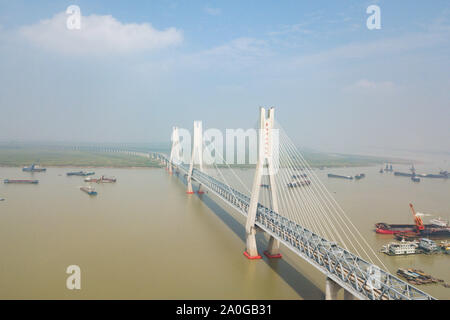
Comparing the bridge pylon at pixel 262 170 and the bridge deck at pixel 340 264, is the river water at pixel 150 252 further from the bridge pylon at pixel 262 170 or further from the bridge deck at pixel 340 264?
the bridge deck at pixel 340 264

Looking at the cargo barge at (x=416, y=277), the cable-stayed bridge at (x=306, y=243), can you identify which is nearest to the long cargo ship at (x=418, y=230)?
the cable-stayed bridge at (x=306, y=243)

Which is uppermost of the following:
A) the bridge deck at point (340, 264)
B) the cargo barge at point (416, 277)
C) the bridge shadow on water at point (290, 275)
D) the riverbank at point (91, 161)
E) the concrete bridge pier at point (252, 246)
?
the riverbank at point (91, 161)

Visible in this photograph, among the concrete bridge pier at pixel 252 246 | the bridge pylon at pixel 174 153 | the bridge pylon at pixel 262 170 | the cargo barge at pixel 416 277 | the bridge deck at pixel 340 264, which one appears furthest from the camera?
the bridge pylon at pixel 174 153

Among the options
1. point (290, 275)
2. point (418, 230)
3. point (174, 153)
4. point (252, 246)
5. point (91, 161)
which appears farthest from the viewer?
point (91, 161)

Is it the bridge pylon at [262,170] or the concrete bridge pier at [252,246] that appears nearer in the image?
the bridge pylon at [262,170]

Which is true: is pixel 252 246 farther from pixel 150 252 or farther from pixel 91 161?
pixel 91 161

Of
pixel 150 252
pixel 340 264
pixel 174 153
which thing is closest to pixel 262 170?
pixel 340 264

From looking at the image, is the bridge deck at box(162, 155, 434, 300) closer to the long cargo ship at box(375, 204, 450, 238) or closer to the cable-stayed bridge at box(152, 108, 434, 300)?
the cable-stayed bridge at box(152, 108, 434, 300)

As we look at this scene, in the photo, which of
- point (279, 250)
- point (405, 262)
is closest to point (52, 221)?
point (279, 250)

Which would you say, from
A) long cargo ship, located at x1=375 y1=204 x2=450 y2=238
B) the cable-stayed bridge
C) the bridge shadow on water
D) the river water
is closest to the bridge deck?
the cable-stayed bridge
